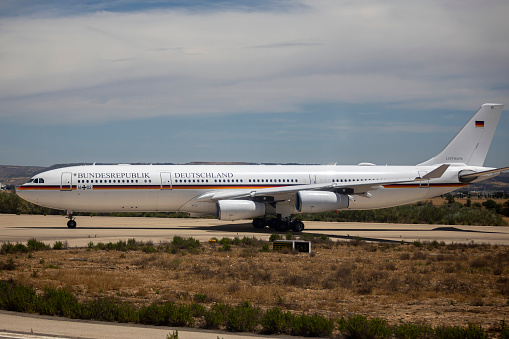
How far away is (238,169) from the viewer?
3731cm

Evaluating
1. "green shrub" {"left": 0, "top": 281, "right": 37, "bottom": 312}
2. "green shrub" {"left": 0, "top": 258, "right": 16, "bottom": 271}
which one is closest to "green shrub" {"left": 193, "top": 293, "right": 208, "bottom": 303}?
"green shrub" {"left": 0, "top": 281, "right": 37, "bottom": 312}

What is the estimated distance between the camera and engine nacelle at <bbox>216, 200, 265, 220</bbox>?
107 ft

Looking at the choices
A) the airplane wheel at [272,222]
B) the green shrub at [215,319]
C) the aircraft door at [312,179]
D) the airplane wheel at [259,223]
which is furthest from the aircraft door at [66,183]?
the green shrub at [215,319]

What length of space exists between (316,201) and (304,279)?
1699cm

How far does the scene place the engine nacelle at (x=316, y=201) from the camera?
3319cm

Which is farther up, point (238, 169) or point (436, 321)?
point (238, 169)

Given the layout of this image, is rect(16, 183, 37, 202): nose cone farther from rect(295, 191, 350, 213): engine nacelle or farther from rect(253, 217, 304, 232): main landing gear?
rect(295, 191, 350, 213): engine nacelle

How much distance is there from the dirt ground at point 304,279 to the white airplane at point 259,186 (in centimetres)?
974

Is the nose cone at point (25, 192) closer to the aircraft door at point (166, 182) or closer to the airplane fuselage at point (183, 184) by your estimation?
the airplane fuselage at point (183, 184)

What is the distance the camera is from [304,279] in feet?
54.2

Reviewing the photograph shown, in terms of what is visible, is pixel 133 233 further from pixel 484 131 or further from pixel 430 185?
pixel 484 131

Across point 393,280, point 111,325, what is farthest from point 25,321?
point 393,280

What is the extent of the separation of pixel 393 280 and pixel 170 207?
2165 cm

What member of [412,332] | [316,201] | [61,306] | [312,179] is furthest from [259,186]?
[412,332]
